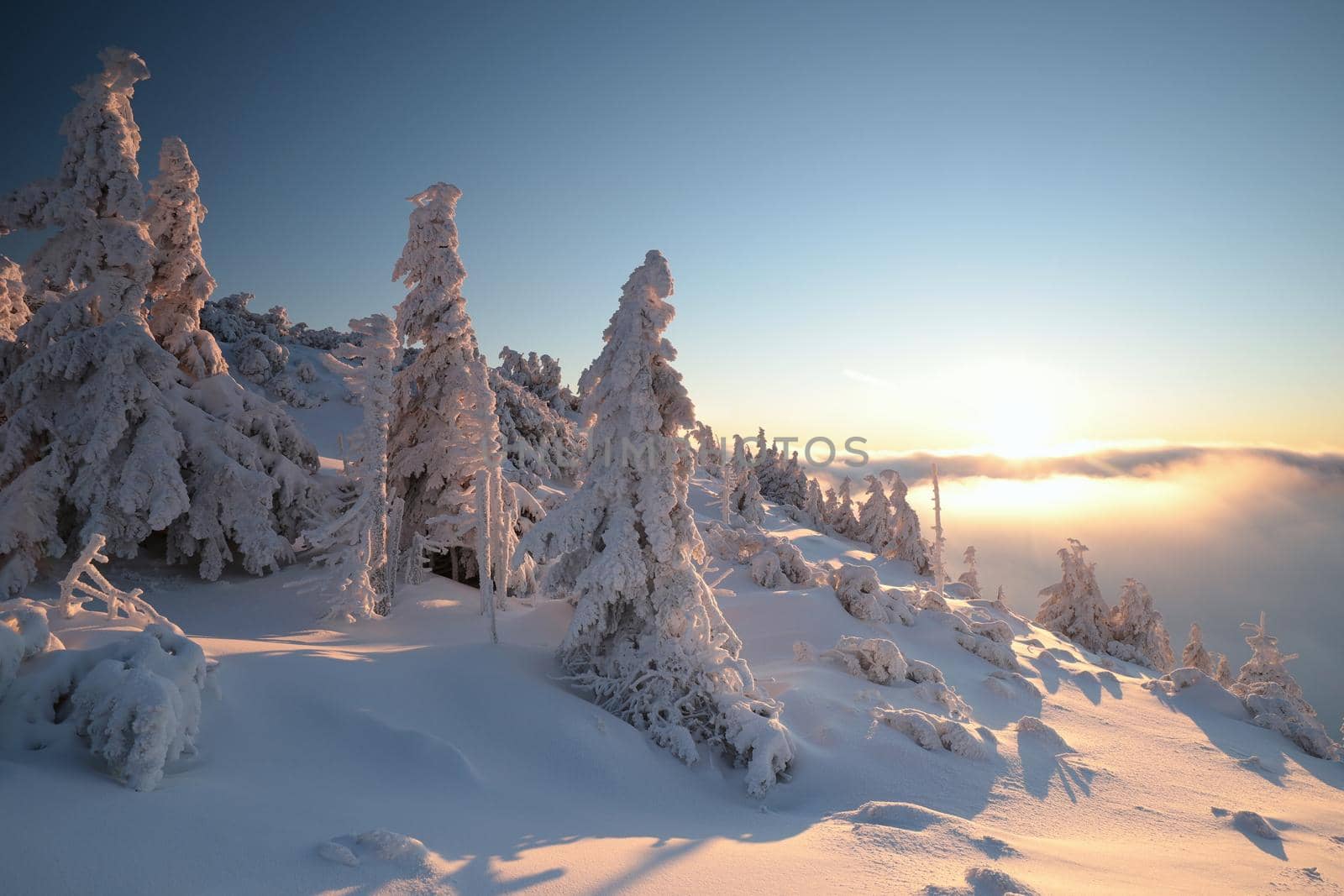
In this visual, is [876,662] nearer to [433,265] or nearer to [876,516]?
[433,265]

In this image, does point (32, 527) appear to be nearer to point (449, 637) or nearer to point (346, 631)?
point (346, 631)

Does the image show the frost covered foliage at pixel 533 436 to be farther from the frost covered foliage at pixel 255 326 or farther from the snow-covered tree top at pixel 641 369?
the snow-covered tree top at pixel 641 369

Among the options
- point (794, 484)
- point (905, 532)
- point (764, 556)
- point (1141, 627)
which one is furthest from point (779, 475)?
point (764, 556)

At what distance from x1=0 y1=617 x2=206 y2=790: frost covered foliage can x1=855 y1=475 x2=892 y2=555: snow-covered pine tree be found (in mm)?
50892

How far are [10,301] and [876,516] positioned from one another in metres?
54.0

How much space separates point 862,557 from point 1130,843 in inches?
1467

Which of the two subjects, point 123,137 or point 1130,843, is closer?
point 1130,843

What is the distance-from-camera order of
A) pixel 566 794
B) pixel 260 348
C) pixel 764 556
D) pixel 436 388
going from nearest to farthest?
pixel 566 794, pixel 436 388, pixel 764 556, pixel 260 348

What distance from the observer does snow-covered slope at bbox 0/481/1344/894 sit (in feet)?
17.9

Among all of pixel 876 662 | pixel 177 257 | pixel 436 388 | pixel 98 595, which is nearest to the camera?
pixel 98 595

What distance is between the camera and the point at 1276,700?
60.8ft

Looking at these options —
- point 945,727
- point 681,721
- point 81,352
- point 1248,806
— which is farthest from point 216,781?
point 1248,806

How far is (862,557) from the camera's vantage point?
46.5 meters

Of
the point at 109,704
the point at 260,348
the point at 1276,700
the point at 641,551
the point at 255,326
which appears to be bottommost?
the point at 1276,700
